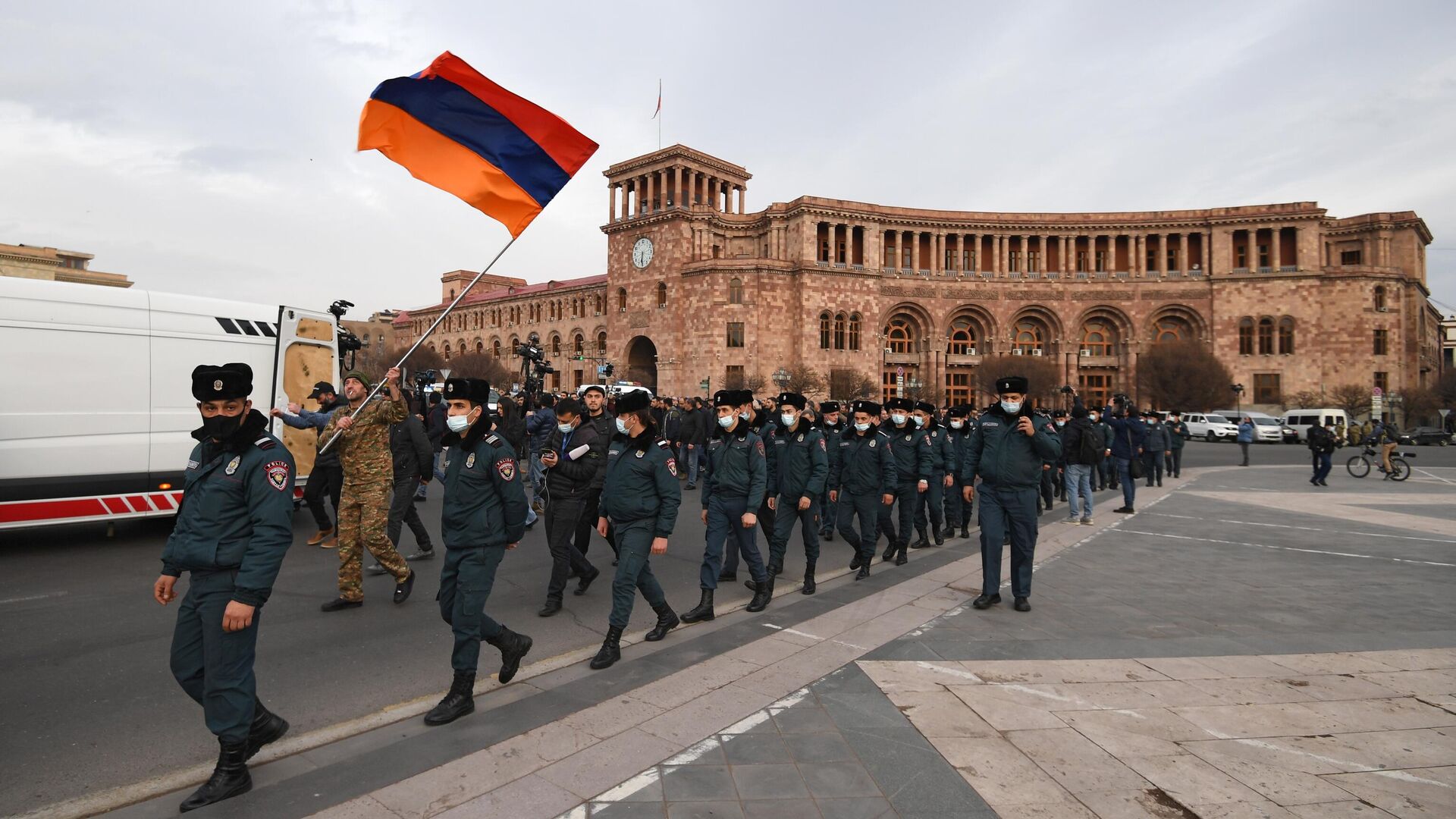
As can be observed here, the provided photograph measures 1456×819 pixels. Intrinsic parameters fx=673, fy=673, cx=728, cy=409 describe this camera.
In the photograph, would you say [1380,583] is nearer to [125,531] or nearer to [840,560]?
[840,560]

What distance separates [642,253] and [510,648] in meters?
49.4

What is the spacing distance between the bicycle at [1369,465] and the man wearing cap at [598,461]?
21989mm

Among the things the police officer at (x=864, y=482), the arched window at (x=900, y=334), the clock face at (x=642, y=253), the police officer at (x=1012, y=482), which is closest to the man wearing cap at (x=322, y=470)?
the police officer at (x=864, y=482)

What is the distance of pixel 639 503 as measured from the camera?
5.26m

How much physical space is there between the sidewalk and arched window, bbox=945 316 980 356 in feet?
149

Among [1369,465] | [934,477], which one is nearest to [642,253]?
[1369,465]

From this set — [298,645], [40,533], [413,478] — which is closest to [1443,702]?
[298,645]

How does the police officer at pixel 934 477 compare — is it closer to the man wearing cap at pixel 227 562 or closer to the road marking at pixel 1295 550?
the road marking at pixel 1295 550

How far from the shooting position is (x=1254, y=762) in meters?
3.51

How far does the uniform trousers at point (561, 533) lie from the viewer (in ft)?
20.6

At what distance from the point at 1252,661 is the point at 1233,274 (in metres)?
54.8

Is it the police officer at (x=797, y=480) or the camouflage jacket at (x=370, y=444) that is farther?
the police officer at (x=797, y=480)

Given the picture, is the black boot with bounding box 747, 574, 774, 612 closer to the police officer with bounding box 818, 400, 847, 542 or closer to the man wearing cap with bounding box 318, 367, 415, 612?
the man wearing cap with bounding box 318, 367, 415, 612

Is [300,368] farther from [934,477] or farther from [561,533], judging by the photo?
[934,477]
